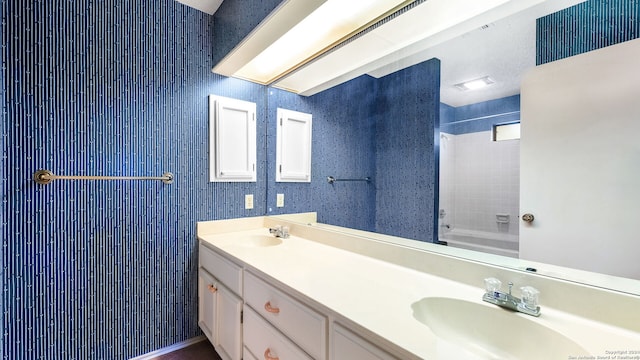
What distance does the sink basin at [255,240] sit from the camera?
69.0 inches

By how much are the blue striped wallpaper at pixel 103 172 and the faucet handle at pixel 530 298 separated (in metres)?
1.74

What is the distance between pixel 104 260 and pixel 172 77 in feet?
3.95

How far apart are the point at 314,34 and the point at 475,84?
2.96ft

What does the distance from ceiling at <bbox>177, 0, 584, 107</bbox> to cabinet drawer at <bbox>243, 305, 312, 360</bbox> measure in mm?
1234

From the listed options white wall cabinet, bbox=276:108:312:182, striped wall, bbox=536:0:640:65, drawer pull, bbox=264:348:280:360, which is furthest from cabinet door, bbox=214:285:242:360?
striped wall, bbox=536:0:640:65

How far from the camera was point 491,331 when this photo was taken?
2.59 ft

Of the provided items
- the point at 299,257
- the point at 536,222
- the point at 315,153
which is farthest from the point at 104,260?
the point at 536,222

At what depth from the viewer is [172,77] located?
176 cm

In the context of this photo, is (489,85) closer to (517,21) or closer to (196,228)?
(517,21)

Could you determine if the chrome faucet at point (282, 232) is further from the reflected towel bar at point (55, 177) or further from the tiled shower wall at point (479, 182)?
the tiled shower wall at point (479, 182)

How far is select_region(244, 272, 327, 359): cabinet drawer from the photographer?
853 millimetres

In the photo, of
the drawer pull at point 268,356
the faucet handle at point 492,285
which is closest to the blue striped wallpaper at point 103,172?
the drawer pull at point 268,356

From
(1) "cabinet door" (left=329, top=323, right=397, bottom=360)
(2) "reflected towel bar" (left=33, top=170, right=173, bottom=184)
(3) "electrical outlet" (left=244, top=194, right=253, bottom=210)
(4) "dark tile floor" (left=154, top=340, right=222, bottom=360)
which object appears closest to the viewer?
(1) "cabinet door" (left=329, top=323, right=397, bottom=360)

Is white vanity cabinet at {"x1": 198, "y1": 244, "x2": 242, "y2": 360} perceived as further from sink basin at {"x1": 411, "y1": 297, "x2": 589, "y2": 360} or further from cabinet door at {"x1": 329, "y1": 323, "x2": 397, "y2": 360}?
sink basin at {"x1": 411, "y1": 297, "x2": 589, "y2": 360}
